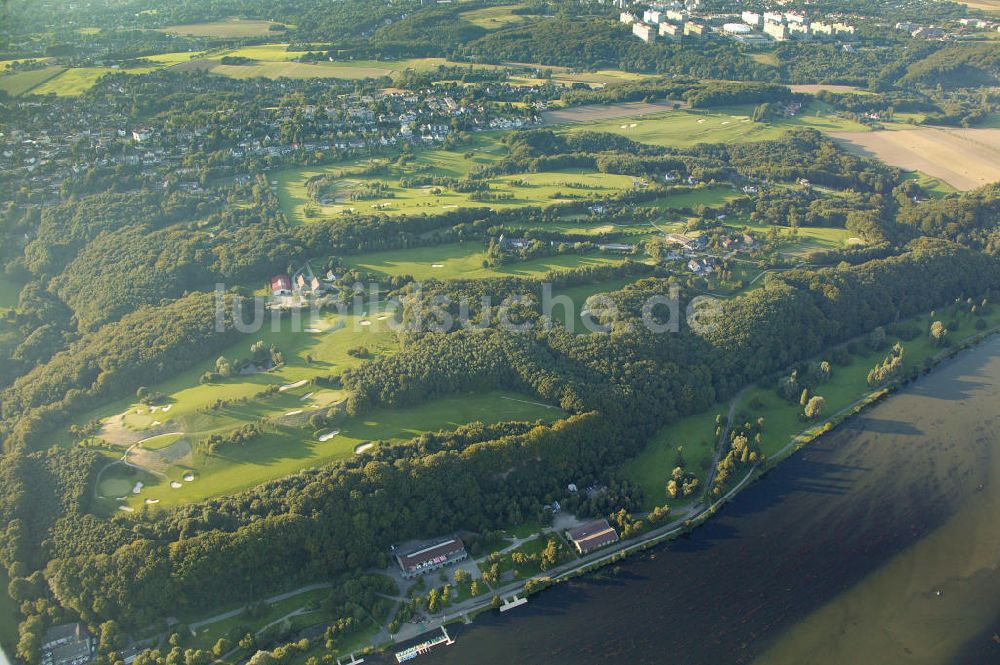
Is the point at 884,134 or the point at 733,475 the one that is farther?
the point at 884,134

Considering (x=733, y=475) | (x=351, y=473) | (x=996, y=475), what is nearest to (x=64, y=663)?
(x=351, y=473)

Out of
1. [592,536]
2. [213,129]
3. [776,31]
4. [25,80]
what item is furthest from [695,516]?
[776,31]

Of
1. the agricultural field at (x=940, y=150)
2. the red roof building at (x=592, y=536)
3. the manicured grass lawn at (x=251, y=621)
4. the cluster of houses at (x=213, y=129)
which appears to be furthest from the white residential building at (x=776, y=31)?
the manicured grass lawn at (x=251, y=621)

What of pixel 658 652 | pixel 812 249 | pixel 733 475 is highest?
pixel 812 249

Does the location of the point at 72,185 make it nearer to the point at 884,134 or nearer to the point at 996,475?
the point at 996,475

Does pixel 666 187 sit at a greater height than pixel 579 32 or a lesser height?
lesser

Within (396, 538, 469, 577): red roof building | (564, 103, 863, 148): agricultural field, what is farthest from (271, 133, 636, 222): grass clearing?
(396, 538, 469, 577): red roof building
